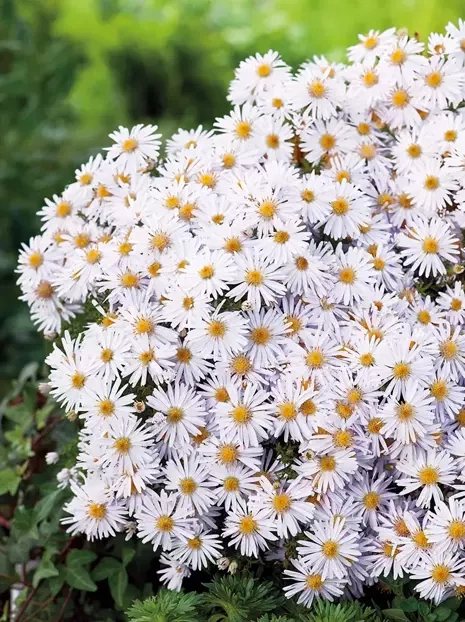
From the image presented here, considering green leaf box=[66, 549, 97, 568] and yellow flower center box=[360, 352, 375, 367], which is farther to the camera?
green leaf box=[66, 549, 97, 568]

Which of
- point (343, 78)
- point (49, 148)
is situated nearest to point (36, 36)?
point (49, 148)

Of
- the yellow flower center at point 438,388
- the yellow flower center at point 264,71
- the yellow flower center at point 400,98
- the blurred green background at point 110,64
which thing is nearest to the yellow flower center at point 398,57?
the yellow flower center at point 400,98

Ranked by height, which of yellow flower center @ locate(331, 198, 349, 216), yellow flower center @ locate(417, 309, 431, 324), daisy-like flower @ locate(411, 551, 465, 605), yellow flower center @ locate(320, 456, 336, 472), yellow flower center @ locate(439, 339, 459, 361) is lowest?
daisy-like flower @ locate(411, 551, 465, 605)

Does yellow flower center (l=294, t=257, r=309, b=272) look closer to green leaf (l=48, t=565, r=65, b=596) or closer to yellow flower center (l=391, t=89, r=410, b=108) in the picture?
yellow flower center (l=391, t=89, r=410, b=108)

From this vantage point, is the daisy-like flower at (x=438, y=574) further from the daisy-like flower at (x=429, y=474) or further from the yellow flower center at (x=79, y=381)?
the yellow flower center at (x=79, y=381)

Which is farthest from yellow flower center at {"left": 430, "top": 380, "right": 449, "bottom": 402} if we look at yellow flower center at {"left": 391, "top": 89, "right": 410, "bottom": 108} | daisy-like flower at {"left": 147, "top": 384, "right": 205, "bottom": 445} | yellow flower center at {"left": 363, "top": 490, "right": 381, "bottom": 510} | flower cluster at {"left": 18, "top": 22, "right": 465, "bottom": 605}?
yellow flower center at {"left": 391, "top": 89, "right": 410, "bottom": 108}
